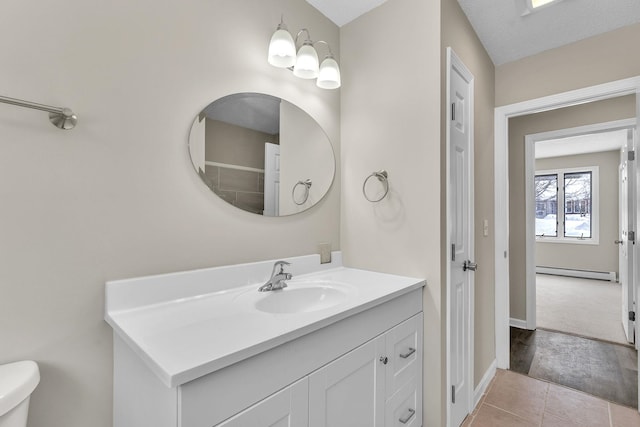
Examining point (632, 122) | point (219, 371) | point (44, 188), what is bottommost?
point (219, 371)

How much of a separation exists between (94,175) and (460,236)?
1.78m

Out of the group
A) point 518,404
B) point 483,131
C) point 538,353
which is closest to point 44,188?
point 483,131

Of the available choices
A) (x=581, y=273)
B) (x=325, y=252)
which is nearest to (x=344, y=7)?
(x=325, y=252)

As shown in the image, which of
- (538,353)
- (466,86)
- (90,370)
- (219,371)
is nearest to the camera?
(219,371)

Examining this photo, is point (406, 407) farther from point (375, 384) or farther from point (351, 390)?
point (351, 390)

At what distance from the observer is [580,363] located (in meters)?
2.34

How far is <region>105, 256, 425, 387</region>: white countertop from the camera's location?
0.69 meters

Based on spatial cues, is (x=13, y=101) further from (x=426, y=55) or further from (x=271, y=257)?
(x=426, y=55)

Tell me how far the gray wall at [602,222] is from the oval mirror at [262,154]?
19.8 feet

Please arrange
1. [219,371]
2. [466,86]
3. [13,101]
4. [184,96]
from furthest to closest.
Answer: [466,86]
[184,96]
[13,101]
[219,371]

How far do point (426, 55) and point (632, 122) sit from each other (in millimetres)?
2364

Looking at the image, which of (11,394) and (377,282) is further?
(377,282)

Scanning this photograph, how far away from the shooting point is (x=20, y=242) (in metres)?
0.87

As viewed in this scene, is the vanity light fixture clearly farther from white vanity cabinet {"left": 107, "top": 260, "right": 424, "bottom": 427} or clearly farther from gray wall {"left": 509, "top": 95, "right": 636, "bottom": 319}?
gray wall {"left": 509, "top": 95, "right": 636, "bottom": 319}
